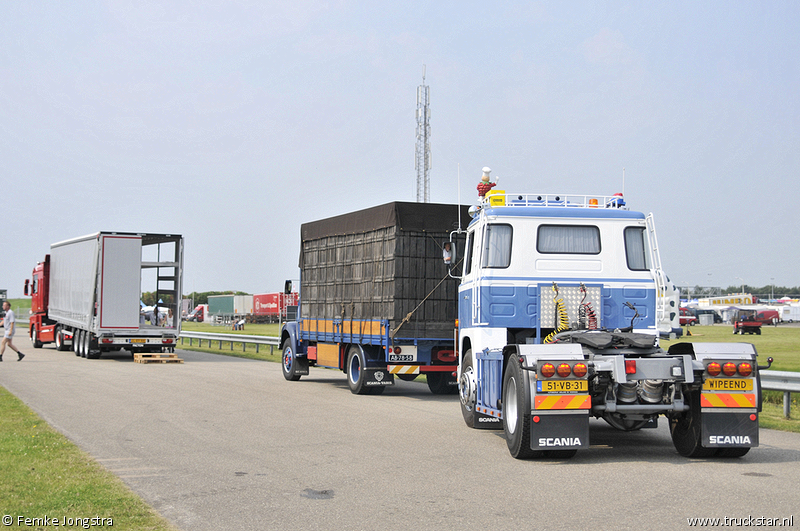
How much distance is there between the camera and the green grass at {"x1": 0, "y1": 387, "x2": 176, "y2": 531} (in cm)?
629

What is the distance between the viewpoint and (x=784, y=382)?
13.1 m

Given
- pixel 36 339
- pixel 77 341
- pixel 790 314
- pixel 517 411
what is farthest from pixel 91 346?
pixel 790 314

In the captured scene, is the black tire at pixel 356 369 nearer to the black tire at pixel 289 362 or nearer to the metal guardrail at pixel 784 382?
the black tire at pixel 289 362

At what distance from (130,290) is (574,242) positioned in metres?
19.4

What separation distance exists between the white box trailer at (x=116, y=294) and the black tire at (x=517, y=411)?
19655 millimetres

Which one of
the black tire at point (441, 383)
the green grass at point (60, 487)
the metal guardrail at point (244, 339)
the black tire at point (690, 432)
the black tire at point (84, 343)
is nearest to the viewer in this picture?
the green grass at point (60, 487)

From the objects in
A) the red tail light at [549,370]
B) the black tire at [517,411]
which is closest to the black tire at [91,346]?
A: the black tire at [517,411]

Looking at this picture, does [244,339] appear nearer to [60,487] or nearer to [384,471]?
[384,471]

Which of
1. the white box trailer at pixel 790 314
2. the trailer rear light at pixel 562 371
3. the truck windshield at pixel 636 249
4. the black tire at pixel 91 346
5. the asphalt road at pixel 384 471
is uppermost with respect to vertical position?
the white box trailer at pixel 790 314

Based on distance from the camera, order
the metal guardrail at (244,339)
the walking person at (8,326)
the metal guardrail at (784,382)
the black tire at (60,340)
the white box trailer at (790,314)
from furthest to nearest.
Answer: the white box trailer at (790,314) → the black tire at (60,340) → the metal guardrail at (244,339) → the walking person at (8,326) → the metal guardrail at (784,382)

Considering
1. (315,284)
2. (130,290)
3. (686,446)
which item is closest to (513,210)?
(686,446)

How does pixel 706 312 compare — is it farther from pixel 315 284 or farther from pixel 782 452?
pixel 782 452

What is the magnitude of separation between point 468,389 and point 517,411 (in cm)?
267

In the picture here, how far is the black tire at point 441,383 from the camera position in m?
17.3
